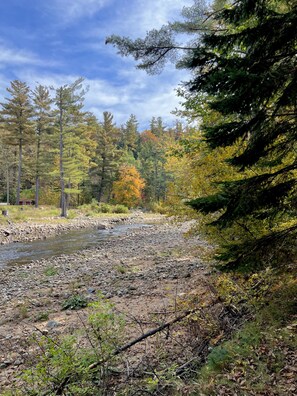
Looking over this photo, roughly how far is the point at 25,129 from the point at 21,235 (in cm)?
1436

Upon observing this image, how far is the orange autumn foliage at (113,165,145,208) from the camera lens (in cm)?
3775

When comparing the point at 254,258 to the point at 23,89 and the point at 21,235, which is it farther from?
the point at 23,89

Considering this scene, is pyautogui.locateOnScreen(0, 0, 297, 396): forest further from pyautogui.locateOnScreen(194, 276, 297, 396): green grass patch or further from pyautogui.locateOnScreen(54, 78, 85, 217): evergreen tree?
pyautogui.locateOnScreen(54, 78, 85, 217): evergreen tree

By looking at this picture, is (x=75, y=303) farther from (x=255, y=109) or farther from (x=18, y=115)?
(x=18, y=115)

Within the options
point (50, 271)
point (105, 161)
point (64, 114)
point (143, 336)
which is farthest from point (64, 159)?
point (143, 336)

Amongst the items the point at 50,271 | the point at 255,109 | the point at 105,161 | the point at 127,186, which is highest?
the point at 105,161

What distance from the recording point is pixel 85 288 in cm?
767

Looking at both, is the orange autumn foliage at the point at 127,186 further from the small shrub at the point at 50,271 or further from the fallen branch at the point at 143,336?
the fallen branch at the point at 143,336

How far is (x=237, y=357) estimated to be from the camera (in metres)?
3.10

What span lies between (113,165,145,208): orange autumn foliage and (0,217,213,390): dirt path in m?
25.6

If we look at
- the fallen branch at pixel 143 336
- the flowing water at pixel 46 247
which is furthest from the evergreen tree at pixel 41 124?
the fallen branch at pixel 143 336

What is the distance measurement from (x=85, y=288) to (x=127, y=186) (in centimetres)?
3048

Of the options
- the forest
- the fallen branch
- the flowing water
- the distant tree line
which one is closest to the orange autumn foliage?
the distant tree line

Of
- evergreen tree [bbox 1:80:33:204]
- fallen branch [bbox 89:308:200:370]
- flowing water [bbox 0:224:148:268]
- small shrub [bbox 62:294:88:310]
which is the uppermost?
evergreen tree [bbox 1:80:33:204]
